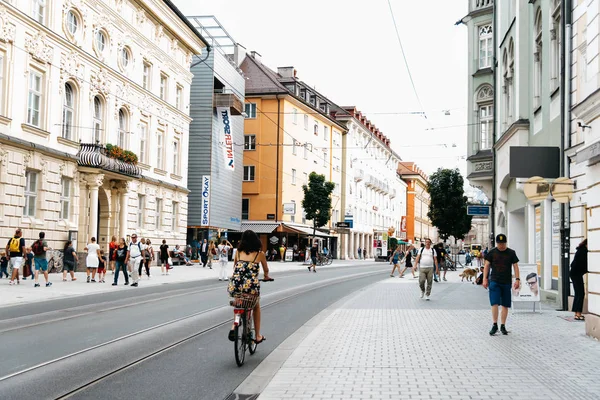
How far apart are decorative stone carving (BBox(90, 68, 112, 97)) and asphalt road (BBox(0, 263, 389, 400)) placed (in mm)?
17445

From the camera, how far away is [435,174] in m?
57.4

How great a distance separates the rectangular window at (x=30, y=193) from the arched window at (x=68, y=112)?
3069mm

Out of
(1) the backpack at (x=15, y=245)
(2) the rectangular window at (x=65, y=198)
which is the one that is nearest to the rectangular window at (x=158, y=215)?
(2) the rectangular window at (x=65, y=198)

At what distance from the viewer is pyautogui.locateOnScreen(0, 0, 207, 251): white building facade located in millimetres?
27078

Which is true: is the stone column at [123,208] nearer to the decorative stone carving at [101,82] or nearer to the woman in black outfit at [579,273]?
the decorative stone carving at [101,82]

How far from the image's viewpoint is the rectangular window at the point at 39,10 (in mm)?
27984

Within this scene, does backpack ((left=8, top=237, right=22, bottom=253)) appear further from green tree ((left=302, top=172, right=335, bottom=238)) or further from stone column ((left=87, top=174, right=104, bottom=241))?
green tree ((left=302, top=172, right=335, bottom=238))

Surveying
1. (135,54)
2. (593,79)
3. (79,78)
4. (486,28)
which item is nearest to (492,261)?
(593,79)

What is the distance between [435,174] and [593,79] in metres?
46.6

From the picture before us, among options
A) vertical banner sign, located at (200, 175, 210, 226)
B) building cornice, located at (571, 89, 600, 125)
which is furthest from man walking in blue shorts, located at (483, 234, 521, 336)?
vertical banner sign, located at (200, 175, 210, 226)

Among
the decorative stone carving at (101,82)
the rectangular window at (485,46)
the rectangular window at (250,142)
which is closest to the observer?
the rectangular window at (485,46)

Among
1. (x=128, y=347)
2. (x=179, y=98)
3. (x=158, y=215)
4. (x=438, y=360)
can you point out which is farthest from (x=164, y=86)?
(x=438, y=360)

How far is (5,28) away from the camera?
26.0m

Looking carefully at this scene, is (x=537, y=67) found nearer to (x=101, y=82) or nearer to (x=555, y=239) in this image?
(x=555, y=239)
